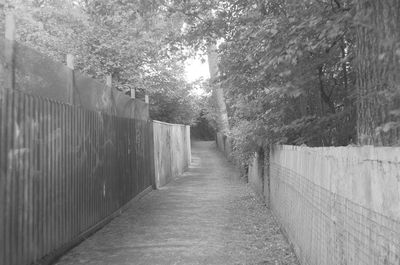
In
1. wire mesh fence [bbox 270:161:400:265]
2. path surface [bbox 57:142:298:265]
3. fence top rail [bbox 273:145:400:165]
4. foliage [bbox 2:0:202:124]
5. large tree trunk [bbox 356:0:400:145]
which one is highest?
foliage [bbox 2:0:202:124]

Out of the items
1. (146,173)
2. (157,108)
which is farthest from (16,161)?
(157,108)

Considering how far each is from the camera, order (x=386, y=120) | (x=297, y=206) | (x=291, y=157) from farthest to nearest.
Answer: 1. (x=291, y=157)
2. (x=297, y=206)
3. (x=386, y=120)

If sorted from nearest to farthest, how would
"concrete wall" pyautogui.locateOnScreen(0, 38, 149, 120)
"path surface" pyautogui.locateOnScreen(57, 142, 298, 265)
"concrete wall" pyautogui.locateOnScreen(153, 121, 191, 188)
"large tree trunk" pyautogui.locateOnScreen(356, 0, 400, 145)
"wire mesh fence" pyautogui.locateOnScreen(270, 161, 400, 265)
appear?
"wire mesh fence" pyautogui.locateOnScreen(270, 161, 400, 265)
"large tree trunk" pyautogui.locateOnScreen(356, 0, 400, 145)
"concrete wall" pyautogui.locateOnScreen(0, 38, 149, 120)
"path surface" pyautogui.locateOnScreen(57, 142, 298, 265)
"concrete wall" pyautogui.locateOnScreen(153, 121, 191, 188)

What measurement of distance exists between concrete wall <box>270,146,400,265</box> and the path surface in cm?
76

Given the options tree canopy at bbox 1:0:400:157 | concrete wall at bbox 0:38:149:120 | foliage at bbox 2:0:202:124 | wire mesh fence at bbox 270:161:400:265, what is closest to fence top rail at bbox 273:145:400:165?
wire mesh fence at bbox 270:161:400:265

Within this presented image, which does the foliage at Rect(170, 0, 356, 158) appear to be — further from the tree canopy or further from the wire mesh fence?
the wire mesh fence

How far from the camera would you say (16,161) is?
5355mm

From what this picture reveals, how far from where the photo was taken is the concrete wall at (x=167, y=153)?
16188 mm

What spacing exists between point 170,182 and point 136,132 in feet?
19.4

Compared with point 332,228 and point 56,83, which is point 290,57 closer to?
point 332,228

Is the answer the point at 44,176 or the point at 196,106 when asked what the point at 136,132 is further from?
the point at 196,106

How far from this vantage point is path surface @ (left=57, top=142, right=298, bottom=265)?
6594 mm

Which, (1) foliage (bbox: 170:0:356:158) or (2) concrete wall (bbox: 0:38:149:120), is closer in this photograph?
(2) concrete wall (bbox: 0:38:149:120)

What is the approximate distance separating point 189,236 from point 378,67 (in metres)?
4.31
